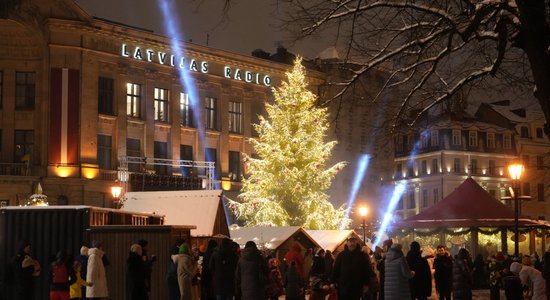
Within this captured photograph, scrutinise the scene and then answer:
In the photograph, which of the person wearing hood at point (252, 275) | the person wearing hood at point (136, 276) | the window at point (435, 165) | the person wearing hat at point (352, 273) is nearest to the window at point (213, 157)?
the window at point (435, 165)

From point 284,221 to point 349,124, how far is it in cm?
2558

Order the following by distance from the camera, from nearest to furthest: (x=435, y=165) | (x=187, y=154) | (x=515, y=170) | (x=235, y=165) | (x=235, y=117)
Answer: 1. (x=515, y=170)
2. (x=187, y=154)
3. (x=235, y=165)
4. (x=235, y=117)
5. (x=435, y=165)

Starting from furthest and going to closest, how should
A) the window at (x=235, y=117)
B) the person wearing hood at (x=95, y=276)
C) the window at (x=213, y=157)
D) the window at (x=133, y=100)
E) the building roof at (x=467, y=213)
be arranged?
the window at (x=235, y=117)
the window at (x=213, y=157)
the window at (x=133, y=100)
the building roof at (x=467, y=213)
the person wearing hood at (x=95, y=276)

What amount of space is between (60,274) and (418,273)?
25.4 ft

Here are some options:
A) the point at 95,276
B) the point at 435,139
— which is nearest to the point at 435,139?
the point at 435,139

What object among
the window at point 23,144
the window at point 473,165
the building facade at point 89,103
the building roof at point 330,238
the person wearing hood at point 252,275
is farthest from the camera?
the window at point 473,165

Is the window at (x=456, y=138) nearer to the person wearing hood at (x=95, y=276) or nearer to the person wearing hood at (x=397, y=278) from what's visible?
the person wearing hood at (x=95, y=276)

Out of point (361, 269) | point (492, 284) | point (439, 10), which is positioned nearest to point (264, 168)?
point (492, 284)

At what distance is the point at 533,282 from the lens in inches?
661

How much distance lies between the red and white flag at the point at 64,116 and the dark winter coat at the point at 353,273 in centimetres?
3320

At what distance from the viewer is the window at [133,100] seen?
5203 centimetres

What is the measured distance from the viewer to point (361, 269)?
16984mm

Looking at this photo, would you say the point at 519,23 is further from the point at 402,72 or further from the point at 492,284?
the point at 492,284

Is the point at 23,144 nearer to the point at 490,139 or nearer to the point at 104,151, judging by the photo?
the point at 104,151
